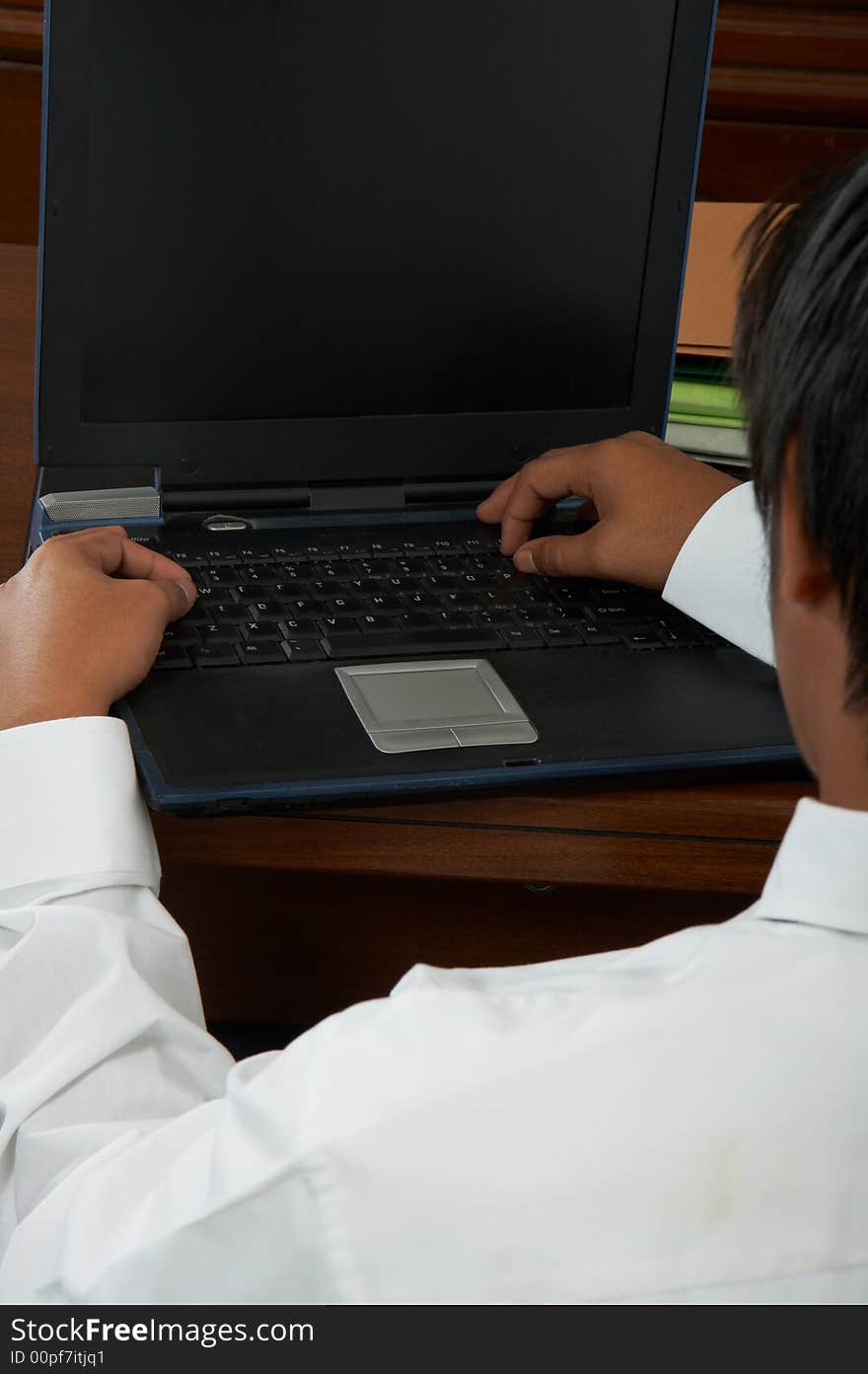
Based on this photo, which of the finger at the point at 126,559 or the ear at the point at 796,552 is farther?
the finger at the point at 126,559

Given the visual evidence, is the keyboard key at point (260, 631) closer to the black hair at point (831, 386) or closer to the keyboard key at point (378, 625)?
the keyboard key at point (378, 625)

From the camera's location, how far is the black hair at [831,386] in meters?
0.41

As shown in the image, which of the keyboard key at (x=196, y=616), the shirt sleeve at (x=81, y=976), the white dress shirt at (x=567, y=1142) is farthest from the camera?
the keyboard key at (x=196, y=616)

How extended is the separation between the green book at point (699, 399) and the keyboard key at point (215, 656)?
0.48 metres

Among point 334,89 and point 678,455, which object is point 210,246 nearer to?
point 334,89

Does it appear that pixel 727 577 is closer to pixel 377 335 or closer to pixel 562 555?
pixel 562 555

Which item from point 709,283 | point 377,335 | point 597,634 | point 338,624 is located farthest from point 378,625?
point 709,283

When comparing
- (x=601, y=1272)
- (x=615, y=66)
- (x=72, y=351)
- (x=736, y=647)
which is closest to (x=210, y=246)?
(x=72, y=351)

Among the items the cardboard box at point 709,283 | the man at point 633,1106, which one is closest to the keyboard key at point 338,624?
the man at point 633,1106

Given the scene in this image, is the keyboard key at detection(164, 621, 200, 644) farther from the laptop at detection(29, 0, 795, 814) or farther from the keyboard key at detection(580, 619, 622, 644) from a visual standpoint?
the keyboard key at detection(580, 619, 622, 644)

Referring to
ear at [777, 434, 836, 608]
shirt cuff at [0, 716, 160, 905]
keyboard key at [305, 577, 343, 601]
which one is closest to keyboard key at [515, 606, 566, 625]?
keyboard key at [305, 577, 343, 601]

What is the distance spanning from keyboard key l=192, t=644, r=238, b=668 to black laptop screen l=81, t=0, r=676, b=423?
0.21 m

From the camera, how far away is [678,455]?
92cm

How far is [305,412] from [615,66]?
295mm
